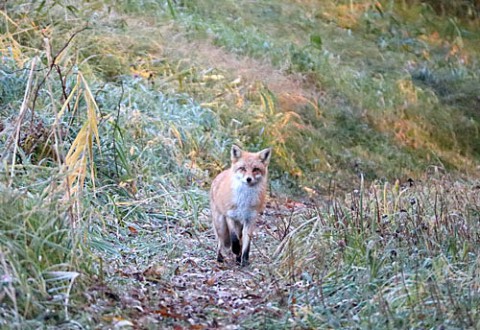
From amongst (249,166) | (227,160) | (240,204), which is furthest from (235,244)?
(227,160)

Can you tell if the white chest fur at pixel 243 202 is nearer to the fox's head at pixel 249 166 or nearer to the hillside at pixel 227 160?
the fox's head at pixel 249 166

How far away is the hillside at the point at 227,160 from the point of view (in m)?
5.64

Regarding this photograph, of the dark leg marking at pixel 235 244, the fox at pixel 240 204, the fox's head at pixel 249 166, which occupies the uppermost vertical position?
the fox's head at pixel 249 166

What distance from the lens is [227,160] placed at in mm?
11453

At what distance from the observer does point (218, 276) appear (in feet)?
24.1

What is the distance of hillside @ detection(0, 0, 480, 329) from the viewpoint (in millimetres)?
5641

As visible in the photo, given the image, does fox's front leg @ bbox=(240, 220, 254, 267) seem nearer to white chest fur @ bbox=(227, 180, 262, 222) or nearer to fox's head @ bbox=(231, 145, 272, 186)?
white chest fur @ bbox=(227, 180, 262, 222)

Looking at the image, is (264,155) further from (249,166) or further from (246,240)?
(246,240)

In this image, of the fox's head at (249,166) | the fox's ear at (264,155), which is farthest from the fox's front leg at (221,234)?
the fox's ear at (264,155)

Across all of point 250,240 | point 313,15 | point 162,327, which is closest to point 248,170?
point 250,240

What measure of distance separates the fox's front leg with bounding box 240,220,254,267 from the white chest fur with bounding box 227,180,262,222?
6cm

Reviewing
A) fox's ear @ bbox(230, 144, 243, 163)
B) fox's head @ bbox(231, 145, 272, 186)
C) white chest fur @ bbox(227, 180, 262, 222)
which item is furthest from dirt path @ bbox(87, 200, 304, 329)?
fox's ear @ bbox(230, 144, 243, 163)

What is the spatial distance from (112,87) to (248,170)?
3.95 meters

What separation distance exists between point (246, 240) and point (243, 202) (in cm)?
33
